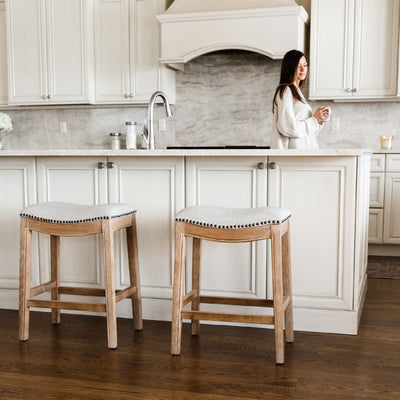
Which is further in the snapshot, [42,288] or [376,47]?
[376,47]

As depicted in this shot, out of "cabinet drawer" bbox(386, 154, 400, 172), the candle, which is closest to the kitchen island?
"cabinet drawer" bbox(386, 154, 400, 172)

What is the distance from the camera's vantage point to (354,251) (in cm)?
257

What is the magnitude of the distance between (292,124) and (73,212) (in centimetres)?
118

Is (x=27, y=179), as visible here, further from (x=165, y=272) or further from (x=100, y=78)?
(x=100, y=78)

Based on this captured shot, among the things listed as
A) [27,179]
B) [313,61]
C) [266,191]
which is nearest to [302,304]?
[266,191]

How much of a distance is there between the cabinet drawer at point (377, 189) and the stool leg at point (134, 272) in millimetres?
2604

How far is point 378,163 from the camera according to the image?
4.52 m

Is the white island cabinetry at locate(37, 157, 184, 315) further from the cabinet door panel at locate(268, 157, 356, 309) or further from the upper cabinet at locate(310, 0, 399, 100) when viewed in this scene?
the upper cabinet at locate(310, 0, 399, 100)

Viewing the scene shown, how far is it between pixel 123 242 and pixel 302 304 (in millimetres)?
958

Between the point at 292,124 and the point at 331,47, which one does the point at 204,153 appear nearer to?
the point at 292,124

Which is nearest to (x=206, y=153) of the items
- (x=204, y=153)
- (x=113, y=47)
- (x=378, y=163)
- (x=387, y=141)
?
(x=204, y=153)

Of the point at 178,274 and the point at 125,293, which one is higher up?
the point at 178,274

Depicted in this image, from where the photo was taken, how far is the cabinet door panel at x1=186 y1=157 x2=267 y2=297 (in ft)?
8.70

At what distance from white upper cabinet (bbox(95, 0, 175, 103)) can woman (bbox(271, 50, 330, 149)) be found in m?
2.12
